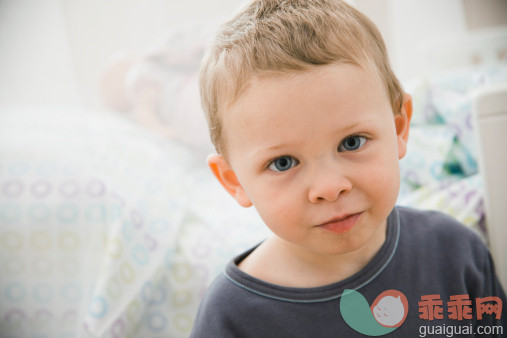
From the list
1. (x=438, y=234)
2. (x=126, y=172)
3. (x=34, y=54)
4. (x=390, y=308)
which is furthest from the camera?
(x=34, y=54)

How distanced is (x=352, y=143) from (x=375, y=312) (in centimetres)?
26

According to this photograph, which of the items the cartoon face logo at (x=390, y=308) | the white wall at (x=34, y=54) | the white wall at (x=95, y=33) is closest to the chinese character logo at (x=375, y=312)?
the cartoon face logo at (x=390, y=308)

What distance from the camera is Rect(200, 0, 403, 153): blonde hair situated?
0.56 meters

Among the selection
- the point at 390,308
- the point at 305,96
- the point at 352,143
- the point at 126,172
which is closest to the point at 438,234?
the point at 390,308

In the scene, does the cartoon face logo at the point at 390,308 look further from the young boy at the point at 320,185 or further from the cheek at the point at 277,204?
the cheek at the point at 277,204

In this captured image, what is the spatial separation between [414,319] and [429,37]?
175 cm

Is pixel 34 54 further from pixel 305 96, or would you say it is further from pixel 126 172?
pixel 305 96

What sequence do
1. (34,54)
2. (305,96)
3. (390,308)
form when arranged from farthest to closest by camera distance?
(34,54)
(390,308)
(305,96)

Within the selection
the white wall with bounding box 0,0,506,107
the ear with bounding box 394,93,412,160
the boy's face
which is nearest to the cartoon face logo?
the boy's face

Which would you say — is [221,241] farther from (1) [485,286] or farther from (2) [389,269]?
(1) [485,286]

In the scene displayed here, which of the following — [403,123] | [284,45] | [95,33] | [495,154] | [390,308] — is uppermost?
[95,33]

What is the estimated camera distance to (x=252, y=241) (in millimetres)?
979

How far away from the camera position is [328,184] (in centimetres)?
54

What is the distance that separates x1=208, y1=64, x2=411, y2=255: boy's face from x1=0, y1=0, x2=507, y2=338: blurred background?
288 mm
